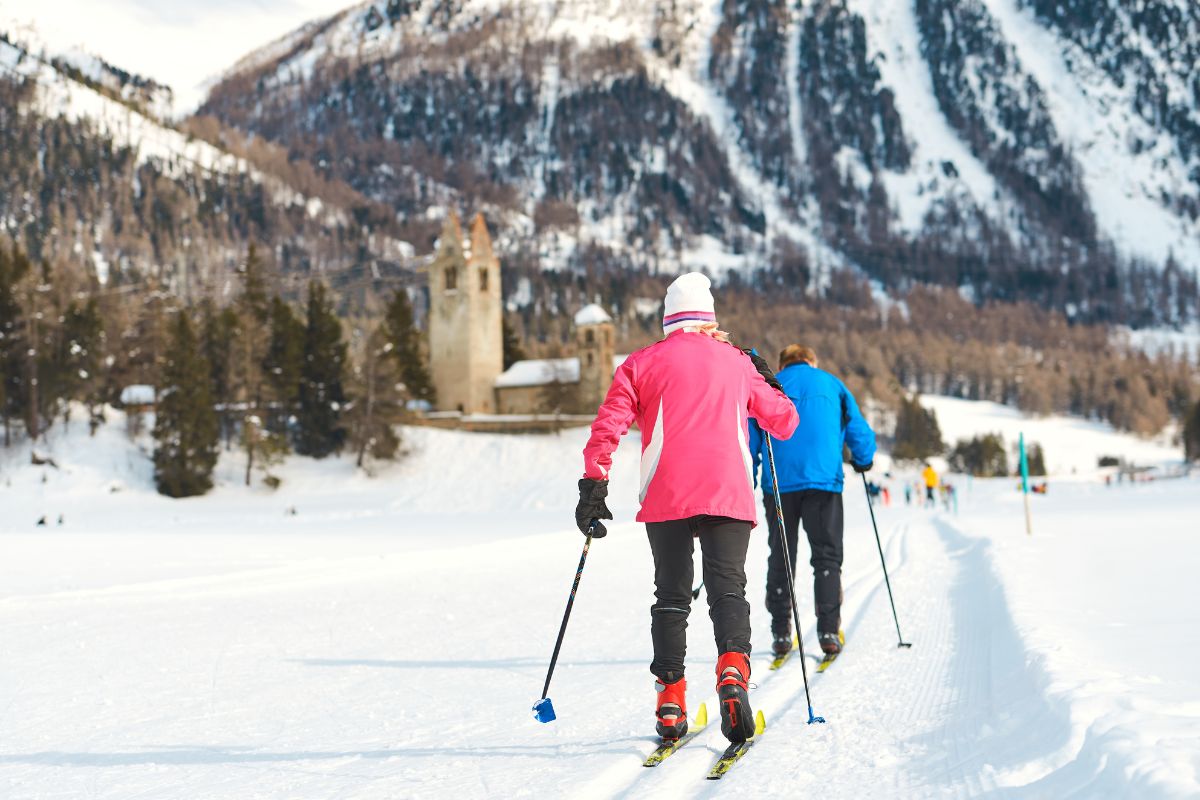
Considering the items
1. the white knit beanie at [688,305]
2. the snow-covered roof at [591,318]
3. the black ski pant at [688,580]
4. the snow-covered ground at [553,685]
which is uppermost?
the snow-covered roof at [591,318]

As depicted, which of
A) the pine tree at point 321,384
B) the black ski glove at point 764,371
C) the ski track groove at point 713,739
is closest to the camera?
the ski track groove at point 713,739

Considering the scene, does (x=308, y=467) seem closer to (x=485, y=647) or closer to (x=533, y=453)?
(x=533, y=453)

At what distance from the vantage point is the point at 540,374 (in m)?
78.2

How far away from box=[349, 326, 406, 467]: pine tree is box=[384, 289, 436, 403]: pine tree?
1166cm

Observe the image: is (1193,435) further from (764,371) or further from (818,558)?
(764,371)

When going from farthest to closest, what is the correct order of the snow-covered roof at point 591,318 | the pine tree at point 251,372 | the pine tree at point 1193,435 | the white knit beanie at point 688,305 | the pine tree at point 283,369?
the pine tree at point 1193,435 < the snow-covered roof at point 591,318 < the pine tree at point 283,369 < the pine tree at point 251,372 < the white knit beanie at point 688,305

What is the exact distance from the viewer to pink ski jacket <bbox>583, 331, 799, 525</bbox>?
4.45 meters

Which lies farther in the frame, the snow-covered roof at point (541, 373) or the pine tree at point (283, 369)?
the snow-covered roof at point (541, 373)

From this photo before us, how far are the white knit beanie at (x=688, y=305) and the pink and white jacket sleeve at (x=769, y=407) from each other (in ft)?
0.97

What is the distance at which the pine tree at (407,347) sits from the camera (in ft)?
237

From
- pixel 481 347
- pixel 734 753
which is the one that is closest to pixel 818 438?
pixel 734 753

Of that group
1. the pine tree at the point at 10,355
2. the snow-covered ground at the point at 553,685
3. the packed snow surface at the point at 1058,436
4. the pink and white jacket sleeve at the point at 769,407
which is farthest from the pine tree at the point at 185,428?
the packed snow surface at the point at 1058,436

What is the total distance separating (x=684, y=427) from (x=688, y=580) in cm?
65

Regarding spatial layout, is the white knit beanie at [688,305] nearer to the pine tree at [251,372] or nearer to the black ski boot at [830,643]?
Answer: the black ski boot at [830,643]
